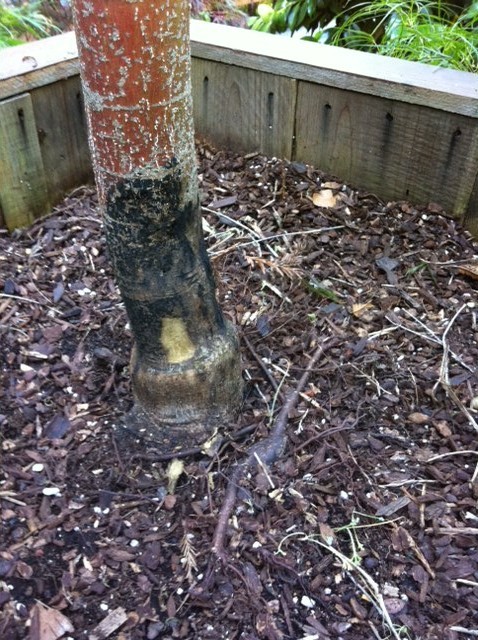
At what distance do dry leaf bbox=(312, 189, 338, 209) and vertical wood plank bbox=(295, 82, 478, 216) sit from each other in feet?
0.34

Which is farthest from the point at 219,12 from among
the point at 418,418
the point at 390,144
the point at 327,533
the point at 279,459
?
the point at 327,533

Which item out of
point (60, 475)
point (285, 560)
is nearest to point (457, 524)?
point (285, 560)

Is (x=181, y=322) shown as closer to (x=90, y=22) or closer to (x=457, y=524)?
(x=90, y=22)

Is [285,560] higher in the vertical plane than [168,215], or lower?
lower

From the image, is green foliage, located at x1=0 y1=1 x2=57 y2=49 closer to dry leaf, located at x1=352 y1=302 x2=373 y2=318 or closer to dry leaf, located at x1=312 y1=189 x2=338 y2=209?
dry leaf, located at x1=312 y1=189 x2=338 y2=209

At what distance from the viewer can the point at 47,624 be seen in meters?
1.25

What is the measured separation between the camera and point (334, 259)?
214 centimetres

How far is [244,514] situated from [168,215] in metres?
0.66

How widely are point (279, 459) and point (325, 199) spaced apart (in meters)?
1.09

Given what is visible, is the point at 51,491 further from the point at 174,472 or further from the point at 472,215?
the point at 472,215

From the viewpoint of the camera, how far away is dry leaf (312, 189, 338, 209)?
231 centimetres

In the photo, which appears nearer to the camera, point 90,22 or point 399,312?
point 90,22

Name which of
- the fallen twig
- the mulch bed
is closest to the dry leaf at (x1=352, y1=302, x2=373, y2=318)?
the mulch bed

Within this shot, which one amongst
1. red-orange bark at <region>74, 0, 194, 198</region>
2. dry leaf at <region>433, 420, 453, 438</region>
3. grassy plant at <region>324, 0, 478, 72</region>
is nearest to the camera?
red-orange bark at <region>74, 0, 194, 198</region>
